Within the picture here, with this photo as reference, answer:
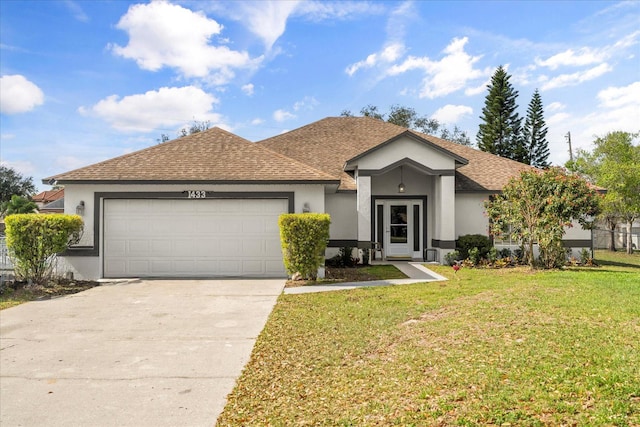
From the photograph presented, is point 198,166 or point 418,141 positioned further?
point 418,141

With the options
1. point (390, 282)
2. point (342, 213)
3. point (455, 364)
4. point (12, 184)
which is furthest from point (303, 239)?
point (12, 184)

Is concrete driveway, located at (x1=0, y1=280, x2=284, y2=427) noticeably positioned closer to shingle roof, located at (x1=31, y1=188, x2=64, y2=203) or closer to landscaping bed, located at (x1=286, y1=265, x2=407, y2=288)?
landscaping bed, located at (x1=286, y1=265, x2=407, y2=288)

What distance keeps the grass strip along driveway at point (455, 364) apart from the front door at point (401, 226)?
365 inches

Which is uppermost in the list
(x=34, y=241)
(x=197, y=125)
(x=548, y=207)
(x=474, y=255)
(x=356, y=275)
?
(x=197, y=125)

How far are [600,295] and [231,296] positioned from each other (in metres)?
7.71

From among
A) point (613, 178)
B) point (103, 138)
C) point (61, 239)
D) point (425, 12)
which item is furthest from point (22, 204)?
point (613, 178)

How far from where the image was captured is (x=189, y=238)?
12.9 metres

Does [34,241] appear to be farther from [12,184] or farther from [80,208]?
Answer: [12,184]

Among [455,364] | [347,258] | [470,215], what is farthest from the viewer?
[470,215]

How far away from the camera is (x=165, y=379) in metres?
4.95

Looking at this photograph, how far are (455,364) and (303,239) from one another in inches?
282

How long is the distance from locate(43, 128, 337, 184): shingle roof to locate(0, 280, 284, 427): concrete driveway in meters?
Result: 4.04

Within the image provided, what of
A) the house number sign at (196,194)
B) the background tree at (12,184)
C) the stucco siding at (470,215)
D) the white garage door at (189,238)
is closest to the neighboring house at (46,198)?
the background tree at (12,184)

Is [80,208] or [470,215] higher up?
[80,208]
